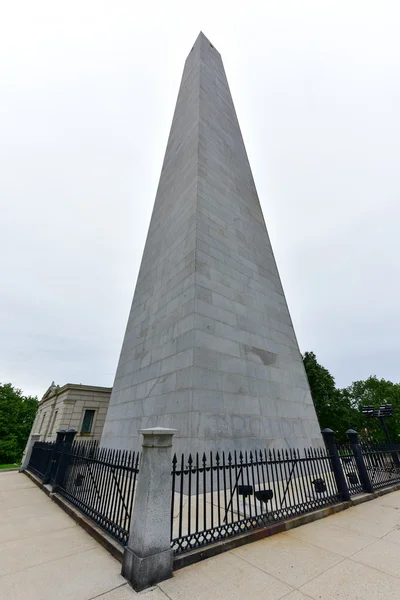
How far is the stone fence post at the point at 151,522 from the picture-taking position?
3025mm

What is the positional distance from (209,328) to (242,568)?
567 cm

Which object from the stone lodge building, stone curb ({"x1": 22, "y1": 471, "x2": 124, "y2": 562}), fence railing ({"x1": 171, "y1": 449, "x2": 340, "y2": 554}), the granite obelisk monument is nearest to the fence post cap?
fence railing ({"x1": 171, "y1": 449, "x2": 340, "y2": 554})

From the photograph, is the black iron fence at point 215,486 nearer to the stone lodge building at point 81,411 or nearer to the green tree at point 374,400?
the stone lodge building at point 81,411

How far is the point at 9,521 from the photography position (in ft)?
17.9

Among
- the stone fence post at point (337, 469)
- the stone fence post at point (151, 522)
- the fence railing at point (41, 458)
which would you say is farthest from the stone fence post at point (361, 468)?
the fence railing at point (41, 458)

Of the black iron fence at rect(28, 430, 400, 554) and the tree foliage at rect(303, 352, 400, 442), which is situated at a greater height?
the tree foliage at rect(303, 352, 400, 442)

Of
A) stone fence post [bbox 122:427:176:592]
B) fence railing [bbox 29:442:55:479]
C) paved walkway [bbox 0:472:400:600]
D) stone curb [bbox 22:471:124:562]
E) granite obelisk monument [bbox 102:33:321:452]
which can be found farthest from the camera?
fence railing [bbox 29:442:55:479]

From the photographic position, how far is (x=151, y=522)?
320 centimetres

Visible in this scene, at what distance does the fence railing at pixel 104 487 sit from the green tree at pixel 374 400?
39.7m

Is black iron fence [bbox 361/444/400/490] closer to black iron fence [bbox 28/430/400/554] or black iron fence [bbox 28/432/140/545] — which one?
black iron fence [bbox 28/430/400/554]

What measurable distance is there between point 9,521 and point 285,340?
1025 cm

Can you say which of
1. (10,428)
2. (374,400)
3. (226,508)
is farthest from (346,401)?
(10,428)

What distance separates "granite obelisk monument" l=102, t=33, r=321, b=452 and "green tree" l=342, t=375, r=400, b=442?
34336 mm

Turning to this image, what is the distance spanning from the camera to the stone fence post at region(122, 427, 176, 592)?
3.03m
